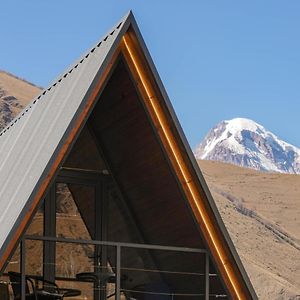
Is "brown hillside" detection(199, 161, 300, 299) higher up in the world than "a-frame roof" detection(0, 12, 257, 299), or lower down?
higher up

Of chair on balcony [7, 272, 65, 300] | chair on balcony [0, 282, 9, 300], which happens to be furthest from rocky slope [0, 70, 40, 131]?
chair on balcony [0, 282, 9, 300]

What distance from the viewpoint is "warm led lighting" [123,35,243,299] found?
10898 millimetres

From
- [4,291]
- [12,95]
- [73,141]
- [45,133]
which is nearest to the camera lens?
[73,141]

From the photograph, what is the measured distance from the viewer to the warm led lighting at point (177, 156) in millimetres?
10898

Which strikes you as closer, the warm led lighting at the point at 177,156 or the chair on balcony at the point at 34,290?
the chair on balcony at the point at 34,290

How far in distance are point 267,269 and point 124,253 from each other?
6229 centimetres

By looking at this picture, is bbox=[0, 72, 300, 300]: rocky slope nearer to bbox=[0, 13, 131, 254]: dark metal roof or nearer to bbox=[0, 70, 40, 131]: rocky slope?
bbox=[0, 70, 40, 131]: rocky slope

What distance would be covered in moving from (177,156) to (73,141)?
4.73 feet

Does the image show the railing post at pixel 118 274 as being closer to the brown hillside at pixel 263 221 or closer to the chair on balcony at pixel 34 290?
the chair on balcony at pixel 34 290

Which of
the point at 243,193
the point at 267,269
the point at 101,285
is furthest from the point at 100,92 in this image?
the point at 243,193

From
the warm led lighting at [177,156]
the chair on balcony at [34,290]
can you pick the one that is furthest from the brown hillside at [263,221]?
the chair on balcony at [34,290]

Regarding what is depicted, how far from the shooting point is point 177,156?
11148 mm

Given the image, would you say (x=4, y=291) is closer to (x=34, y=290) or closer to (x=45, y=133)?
(x=34, y=290)

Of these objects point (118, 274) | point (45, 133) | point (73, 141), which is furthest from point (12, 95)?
point (73, 141)
